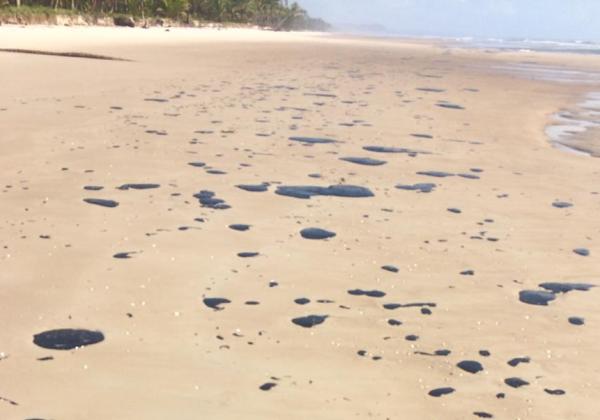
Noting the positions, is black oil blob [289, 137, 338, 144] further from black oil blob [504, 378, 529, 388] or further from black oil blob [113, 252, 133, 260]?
black oil blob [504, 378, 529, 388]

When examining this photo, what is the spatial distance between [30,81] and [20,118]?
3.69 m

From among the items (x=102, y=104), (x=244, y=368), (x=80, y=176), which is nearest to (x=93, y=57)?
(x=102, y=104)

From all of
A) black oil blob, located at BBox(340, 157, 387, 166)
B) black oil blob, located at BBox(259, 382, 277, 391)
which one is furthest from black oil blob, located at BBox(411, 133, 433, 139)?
black oil blob, located at BBox(259, 382, 277, 391)

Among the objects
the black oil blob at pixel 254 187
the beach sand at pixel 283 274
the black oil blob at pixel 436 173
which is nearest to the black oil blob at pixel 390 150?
the beach sand at pixel 283 274

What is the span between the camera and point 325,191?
186 inches

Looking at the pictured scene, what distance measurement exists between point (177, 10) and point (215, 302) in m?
59.1

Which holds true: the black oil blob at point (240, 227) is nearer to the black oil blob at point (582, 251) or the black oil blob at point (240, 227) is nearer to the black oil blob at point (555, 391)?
the black oil blob at point (582, 251)

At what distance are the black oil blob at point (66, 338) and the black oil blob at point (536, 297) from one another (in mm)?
1766

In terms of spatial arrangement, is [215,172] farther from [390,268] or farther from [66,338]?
[66,338]

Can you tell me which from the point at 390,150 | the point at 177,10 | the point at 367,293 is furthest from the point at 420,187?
the point at 177,10

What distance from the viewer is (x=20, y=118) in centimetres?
670

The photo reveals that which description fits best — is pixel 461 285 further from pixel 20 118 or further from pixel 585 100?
pixel 585 100

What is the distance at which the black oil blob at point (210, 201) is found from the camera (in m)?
4.22

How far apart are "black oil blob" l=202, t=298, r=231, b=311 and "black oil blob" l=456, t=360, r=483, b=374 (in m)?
0.94
